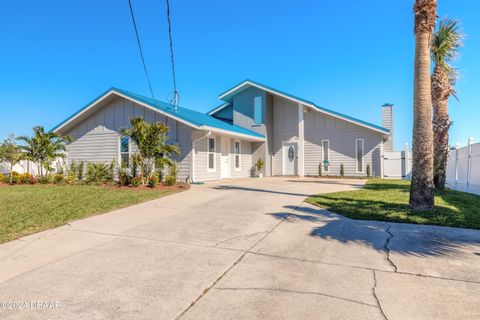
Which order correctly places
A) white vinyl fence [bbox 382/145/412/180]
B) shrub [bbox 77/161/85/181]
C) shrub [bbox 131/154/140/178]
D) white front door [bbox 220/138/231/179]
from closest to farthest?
shrub [bbox 131/154/140/178]
shrub [bbox 77/161/85/181]
white front door [bbox 220/138/231/179]
white vinyl fence [bbox 382/145/412/180]

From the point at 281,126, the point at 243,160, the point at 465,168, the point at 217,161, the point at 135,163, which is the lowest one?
the point at 465,168

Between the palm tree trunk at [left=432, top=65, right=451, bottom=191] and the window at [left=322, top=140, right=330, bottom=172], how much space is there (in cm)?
734

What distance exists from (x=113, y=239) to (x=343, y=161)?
15.8 meters

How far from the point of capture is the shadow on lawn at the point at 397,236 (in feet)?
13.7

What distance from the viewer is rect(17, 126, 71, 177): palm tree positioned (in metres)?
13.9

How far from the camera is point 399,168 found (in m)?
18.0

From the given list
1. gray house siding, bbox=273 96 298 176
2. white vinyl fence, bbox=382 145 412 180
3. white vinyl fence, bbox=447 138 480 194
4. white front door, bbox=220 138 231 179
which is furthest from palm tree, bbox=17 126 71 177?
white vinyl fence, bbox=382 145 412 180

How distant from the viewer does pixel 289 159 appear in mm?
19188

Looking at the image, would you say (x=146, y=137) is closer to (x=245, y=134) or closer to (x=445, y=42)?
(x=245, y=134)

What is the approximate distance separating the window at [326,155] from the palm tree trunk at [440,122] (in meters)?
7.34

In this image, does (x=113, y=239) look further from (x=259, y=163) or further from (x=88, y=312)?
(x=259, y=163)

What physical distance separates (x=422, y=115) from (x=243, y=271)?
6075 mm

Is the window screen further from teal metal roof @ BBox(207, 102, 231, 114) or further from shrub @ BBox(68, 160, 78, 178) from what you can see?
shrub @ BBox(68, 160, 78, 178)

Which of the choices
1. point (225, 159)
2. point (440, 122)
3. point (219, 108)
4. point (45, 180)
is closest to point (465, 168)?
point (440, 122)
